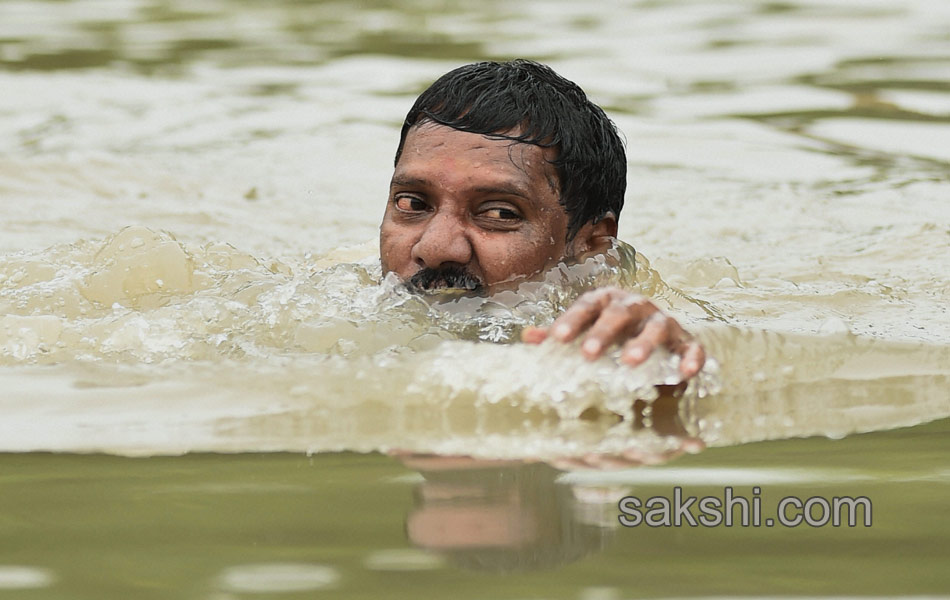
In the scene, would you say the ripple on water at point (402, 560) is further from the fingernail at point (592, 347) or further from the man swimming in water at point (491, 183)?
the man swimming in water at point (491, 183)

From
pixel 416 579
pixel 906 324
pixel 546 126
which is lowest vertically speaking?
pixel 906 324

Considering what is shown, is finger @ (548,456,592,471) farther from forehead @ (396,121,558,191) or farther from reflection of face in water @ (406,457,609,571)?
forehead @ (396,121,558,191)

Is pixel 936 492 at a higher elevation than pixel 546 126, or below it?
below

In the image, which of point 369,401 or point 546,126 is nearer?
point 369,401

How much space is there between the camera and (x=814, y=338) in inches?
137

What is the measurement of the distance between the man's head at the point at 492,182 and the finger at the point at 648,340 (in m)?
0.82

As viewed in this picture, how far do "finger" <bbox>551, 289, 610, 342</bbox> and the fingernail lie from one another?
1.7 inches

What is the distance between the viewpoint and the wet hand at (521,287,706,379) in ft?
9.24

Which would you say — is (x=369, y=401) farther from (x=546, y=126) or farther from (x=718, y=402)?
(x=546, y=126)

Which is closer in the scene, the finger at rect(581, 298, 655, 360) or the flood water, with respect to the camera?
the flood water

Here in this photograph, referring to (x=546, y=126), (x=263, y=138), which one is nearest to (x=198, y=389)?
(x=546, y=126)

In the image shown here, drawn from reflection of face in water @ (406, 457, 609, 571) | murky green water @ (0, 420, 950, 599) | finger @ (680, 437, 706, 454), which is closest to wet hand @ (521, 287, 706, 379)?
finger @ (680, 437, 706, 454)

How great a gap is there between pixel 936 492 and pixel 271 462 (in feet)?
3.80

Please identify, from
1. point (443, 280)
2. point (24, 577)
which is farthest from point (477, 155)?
point (24, 577)
